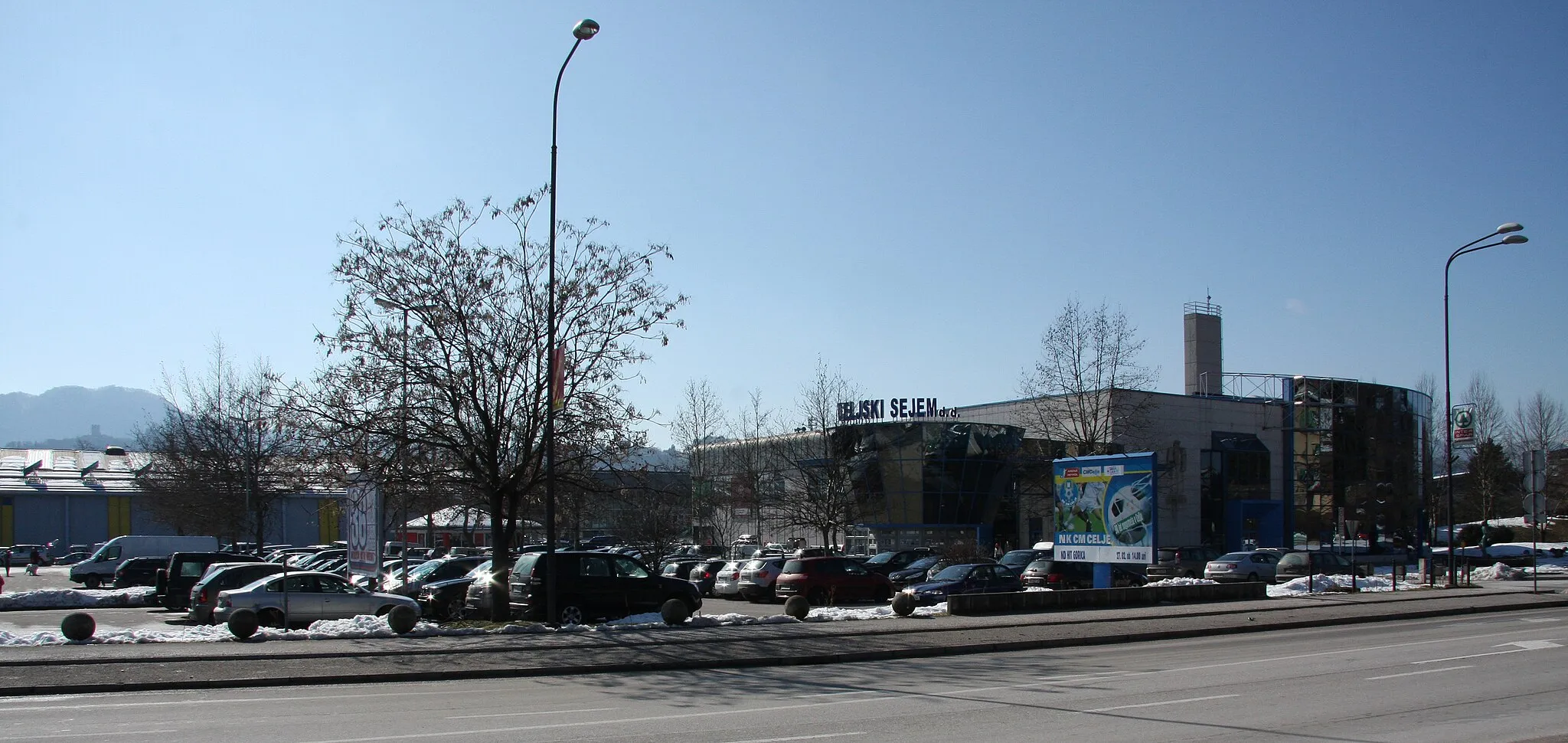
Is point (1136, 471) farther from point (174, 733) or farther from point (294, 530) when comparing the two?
point (294, 530)

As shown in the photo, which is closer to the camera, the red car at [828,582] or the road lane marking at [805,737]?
the road lane marking at [805,737]

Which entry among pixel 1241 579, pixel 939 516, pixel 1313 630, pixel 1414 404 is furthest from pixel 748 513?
pixel 1414 404

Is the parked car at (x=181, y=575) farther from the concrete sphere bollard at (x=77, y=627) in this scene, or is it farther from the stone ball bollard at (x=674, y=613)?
the stone ball bollard at (x=674, y=613)

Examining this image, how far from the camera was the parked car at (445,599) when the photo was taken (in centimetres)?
2702

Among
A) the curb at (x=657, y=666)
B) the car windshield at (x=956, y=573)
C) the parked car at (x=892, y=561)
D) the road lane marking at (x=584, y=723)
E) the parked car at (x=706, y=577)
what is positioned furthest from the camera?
the parked car at (x=892, y=561)

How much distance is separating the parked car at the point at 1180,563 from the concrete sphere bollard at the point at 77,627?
35.1 metres

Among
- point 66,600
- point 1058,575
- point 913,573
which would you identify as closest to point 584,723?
point 1058,575

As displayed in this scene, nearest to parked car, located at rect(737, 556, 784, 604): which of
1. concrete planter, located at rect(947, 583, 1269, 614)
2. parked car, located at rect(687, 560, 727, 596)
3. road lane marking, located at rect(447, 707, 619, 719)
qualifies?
parked car, located at rect(687, 560, 727, 596)

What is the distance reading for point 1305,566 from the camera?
40812mm

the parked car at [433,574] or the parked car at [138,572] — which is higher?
the parked car at [433,574]

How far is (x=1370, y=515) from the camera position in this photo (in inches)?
A: 2611

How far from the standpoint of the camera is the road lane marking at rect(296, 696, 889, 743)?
10438 mm

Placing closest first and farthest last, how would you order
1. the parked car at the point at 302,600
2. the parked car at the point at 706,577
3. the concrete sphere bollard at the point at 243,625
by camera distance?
the concrete sphere bollard at the point at 243,625 < the parked car at the point at 302,600 < the parked car at the point at 706,577

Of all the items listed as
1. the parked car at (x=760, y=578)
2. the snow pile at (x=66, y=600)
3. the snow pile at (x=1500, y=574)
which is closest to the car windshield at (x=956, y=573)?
the parked car at (x=760, y=578)
